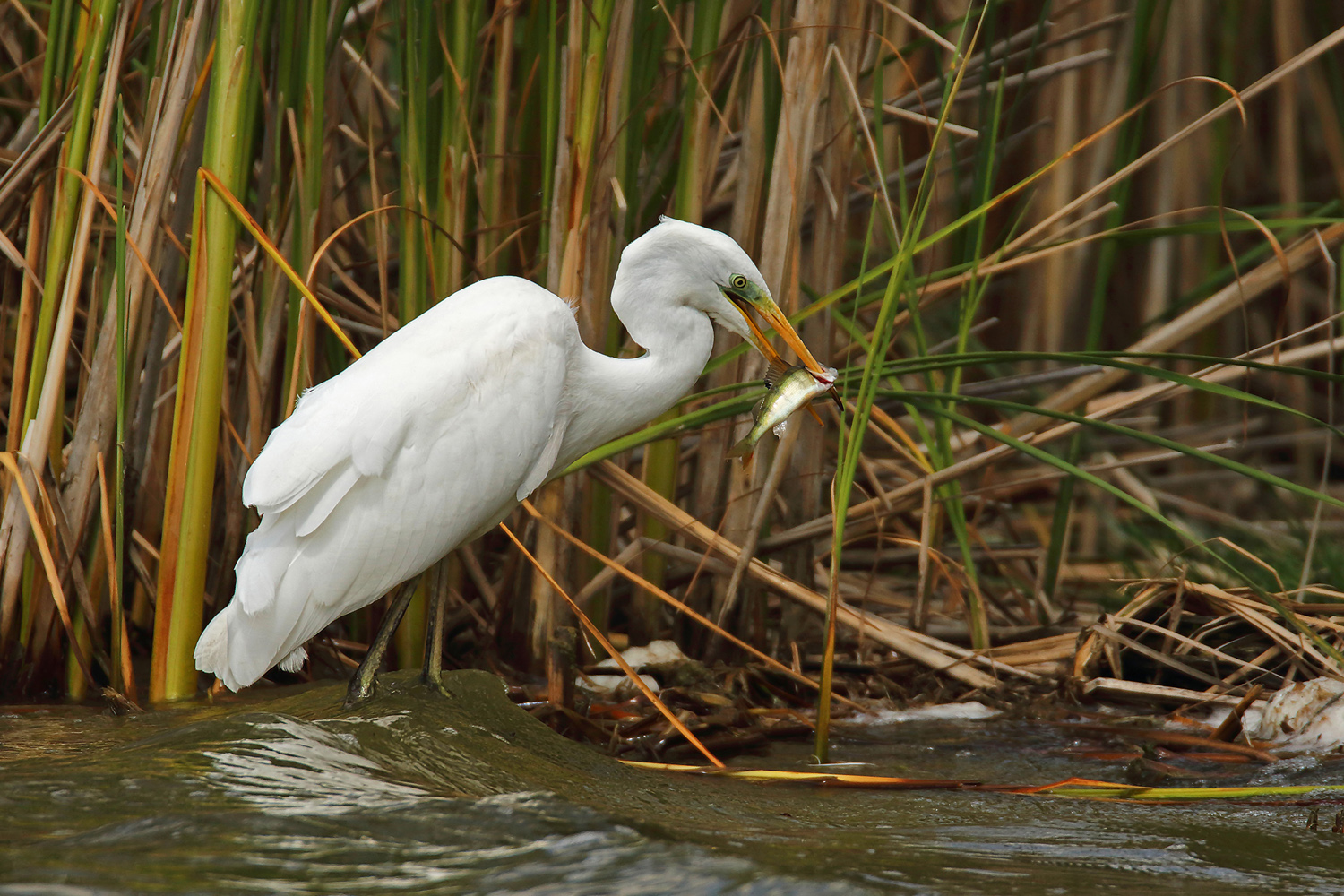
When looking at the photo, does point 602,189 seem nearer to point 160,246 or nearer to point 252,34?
point 252,34

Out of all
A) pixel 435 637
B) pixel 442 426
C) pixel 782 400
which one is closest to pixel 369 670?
pixel 435 637

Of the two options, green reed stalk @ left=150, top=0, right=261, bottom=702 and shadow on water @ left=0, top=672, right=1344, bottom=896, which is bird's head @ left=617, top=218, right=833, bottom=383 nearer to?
green reed stalk @ left=150, top=0, right=261, bottom=702

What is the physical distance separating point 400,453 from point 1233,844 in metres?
1.84

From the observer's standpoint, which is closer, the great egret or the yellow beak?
the great egret

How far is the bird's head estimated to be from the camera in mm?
2926

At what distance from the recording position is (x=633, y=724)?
117 inches

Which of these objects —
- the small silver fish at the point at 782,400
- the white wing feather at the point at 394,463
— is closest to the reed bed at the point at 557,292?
the small silver fish at the point at 782,400

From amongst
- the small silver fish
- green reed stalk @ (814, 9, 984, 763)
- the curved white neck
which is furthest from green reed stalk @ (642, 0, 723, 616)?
green reed stalk @ (814, 9, 984, 763)

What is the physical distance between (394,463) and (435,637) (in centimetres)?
45

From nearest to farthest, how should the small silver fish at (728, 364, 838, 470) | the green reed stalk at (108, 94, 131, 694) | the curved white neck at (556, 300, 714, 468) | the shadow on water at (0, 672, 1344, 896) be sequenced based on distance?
the shadow on water at (0, 672, 1344, 896)
the small silver fish at (728, 364, 838, 470)
the green reed stalk at (108, 94, 131, 694)
the curved white neck at (556, 300, 714, 468)

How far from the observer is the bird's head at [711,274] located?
9.60ft

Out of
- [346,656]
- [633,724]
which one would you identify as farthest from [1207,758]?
[346,656]

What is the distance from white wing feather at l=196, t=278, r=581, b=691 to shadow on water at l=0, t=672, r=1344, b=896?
24 centimetres

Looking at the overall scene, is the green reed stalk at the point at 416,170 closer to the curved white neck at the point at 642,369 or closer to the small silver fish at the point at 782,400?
the curved white neck at the point at 642,369
